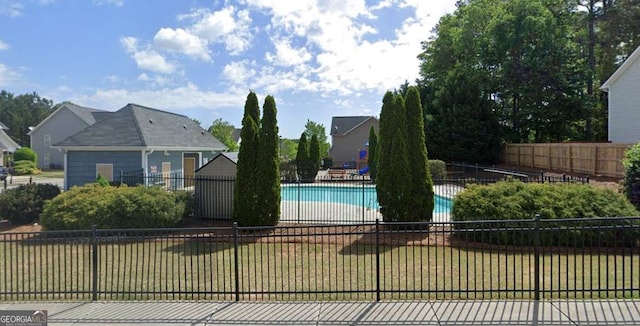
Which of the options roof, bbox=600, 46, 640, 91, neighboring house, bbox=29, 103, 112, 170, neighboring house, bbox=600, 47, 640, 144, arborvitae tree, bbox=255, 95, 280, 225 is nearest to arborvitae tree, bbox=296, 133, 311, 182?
arborvitae tree, bbox=255, 95, 280, 225

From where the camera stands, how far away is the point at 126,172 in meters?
16.9

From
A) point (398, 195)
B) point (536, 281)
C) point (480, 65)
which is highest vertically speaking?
point (480, 65)

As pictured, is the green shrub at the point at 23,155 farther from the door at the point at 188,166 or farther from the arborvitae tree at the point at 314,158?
the arborvitae tree at the point at 314,158

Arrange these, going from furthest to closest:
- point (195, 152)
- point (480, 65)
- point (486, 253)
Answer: point (480, 65), point (195, 152), point (486, 253)

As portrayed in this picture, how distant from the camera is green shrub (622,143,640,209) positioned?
9.77m

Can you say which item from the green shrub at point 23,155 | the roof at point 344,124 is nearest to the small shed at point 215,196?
the roof at point 344,124

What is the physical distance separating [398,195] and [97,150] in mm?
14507

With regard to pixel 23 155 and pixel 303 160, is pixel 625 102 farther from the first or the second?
pixel 23 155

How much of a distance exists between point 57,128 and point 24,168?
682cm

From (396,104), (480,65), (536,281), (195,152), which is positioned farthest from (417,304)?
(480,65)

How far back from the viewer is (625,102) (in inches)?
804

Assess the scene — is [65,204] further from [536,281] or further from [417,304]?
[536,281]

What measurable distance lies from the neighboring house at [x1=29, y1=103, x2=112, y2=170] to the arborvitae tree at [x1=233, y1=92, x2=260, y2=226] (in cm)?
3486

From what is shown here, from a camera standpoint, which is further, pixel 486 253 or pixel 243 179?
pixel 243 179
